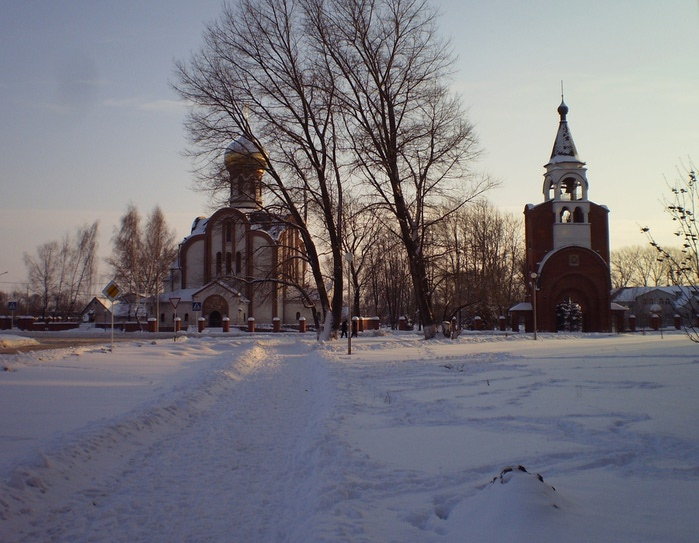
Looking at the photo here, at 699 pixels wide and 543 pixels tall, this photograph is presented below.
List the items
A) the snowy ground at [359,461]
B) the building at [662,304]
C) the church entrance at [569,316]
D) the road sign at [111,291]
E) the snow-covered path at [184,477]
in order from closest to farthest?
the snowy ground at [359,461]
the snow-covered path at [184,477]
the building at [662,304]
the road sign at [111,291]
the church entrance at [569,316]

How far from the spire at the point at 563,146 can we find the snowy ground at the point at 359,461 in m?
36.1

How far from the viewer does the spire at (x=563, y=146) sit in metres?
45.2

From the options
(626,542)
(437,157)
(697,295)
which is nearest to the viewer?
(626,542)

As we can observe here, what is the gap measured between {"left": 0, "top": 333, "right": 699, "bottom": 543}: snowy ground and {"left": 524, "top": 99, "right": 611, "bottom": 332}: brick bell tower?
113 feet

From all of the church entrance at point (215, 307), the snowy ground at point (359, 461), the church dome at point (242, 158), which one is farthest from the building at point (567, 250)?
the snowy ground at point (359, 461)

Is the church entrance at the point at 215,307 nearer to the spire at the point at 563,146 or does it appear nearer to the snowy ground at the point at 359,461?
the spire at the point at 563,146

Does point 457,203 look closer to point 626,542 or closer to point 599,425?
point 599,425

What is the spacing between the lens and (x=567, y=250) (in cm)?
4534

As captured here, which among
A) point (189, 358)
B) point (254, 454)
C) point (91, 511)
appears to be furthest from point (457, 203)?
point (91, 511)

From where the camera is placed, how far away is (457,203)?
2838cm

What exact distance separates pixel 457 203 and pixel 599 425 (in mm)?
22197

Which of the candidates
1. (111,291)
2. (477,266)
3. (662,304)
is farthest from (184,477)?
(662,304)

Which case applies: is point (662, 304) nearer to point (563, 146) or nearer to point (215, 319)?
point (563, 146)

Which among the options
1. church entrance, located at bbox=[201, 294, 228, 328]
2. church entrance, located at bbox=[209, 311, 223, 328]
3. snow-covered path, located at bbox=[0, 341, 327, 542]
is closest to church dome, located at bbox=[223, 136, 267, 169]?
snow-covered path, located at bbox=[0, 341, 327, 542]
